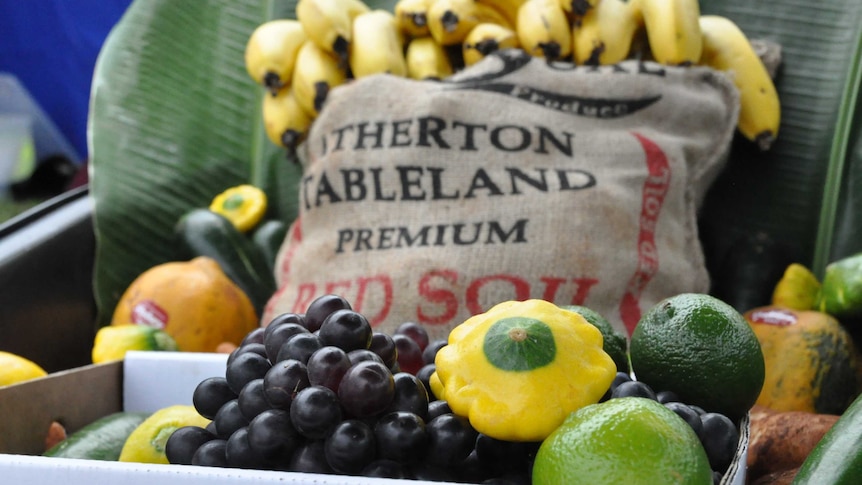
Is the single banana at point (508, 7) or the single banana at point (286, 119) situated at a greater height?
the single banana at point (508, 7)

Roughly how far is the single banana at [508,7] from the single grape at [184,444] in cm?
116

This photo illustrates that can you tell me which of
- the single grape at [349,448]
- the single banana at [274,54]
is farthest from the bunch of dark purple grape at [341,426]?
the single banana at [274,54]

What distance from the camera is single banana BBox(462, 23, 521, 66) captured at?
4.70ft

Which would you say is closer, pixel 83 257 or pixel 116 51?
pixel 83 257

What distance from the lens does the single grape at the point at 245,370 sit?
583mm

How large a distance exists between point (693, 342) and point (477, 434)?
7.0 inches

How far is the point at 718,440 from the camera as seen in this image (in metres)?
0.53

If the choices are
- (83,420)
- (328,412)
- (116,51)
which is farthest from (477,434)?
(116,51)

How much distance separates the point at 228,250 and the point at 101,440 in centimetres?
93

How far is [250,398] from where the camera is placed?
553mm

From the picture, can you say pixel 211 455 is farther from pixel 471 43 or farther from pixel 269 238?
pixel 269 238

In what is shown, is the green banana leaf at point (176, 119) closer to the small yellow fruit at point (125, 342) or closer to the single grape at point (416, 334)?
the small yellow fruit at point (125, 342)

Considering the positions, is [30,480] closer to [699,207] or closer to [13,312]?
[13,312]

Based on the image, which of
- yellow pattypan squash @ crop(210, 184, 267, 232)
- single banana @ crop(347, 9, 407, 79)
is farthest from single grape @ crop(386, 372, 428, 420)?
yellow pattypan squash @ crop(210, 184, 267, 232)
